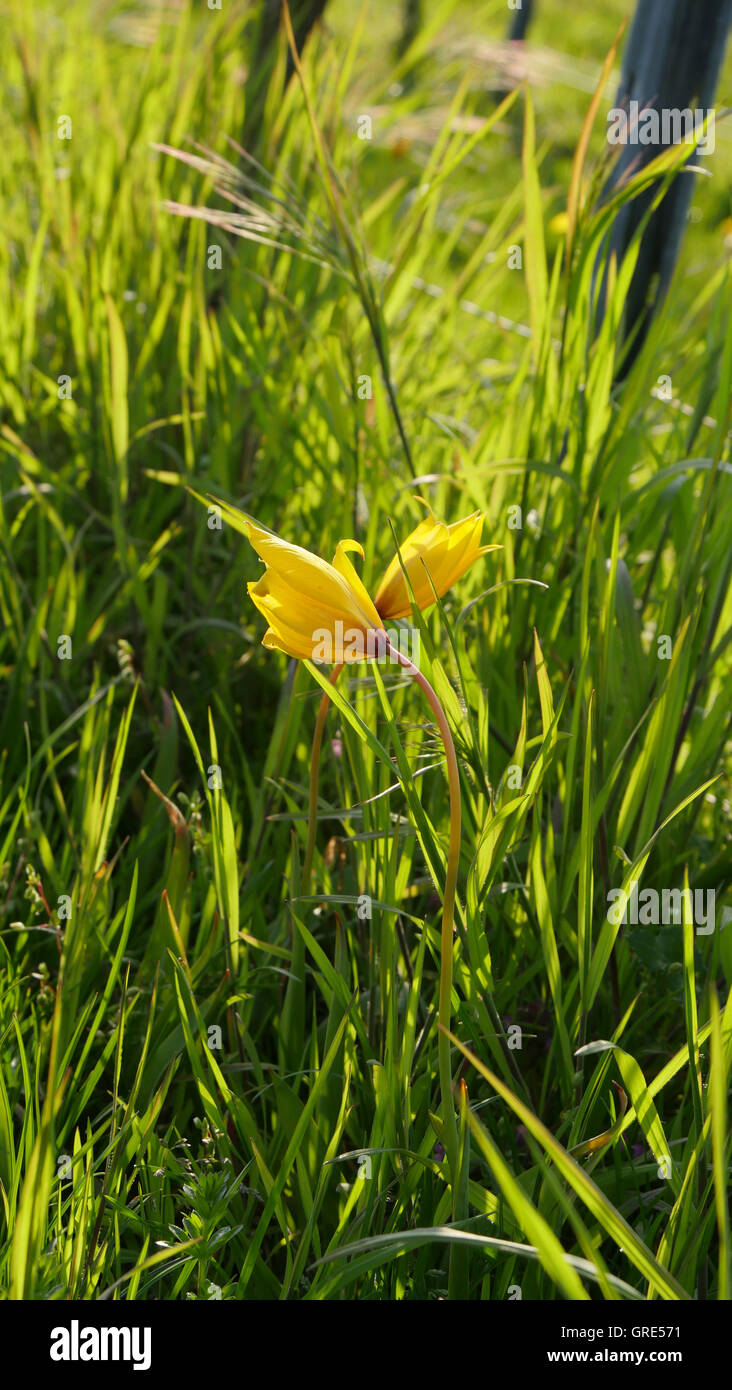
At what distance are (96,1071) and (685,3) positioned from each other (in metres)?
1.27

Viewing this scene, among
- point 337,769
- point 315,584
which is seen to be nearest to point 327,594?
point 315,584

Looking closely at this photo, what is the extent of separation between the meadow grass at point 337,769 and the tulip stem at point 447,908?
0.9 inches

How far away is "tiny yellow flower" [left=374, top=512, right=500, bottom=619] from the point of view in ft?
2.02

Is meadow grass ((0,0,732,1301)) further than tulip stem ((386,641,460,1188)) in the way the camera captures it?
Yes

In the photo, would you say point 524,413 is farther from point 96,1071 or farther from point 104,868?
point 96,1071

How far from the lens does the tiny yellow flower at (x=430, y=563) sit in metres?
0.62

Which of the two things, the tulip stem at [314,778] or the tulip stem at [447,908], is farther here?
the tulip stem at [314,778]

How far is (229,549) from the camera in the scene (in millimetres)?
1287

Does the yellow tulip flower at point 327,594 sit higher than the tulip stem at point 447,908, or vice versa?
the yellow tulip flower at point 327,594

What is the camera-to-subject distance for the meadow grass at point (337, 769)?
2.12 ft

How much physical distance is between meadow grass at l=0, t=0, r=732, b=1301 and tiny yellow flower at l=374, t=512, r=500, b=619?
0.11ft

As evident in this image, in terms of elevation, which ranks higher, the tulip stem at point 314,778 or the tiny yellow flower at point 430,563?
the tiny yellow flower at point 430,563

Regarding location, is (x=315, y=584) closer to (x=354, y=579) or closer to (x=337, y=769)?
(x=354, y=579)
